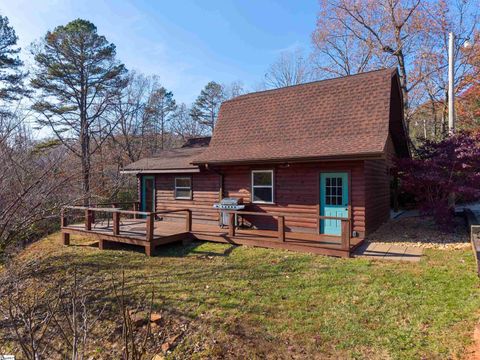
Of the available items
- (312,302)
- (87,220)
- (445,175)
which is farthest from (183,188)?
(445,175)

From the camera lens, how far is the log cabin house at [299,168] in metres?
8.62

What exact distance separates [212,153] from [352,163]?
16.3 feet

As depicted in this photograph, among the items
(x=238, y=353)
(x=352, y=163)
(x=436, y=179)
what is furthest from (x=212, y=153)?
(x=238, y=353)

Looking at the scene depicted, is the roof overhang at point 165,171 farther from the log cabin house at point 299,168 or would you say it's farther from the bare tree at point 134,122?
the bare tree at point 134,122

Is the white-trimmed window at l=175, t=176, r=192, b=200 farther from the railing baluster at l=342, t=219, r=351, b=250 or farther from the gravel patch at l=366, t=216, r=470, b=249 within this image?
the gravel patch at l=366, t=216, r=470, b=249

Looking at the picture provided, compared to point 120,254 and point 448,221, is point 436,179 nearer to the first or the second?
point 448,221

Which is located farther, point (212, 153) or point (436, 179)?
point (212, 153)

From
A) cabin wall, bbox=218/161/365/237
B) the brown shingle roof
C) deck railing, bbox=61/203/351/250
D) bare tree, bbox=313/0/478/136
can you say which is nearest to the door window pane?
cabin wall, bbox=218/161/365/237

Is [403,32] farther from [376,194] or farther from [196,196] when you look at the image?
[196,196]

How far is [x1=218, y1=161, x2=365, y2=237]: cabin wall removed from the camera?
868 centimetres

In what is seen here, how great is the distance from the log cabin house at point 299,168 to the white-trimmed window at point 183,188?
0.04m

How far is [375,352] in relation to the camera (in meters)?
3.80

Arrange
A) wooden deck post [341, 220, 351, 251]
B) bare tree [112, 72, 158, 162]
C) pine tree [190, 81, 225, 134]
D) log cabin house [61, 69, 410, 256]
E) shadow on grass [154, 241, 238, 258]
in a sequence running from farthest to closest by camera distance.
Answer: pine tree [190, 81, 225, 134], bare tree [112, 72, 158, 162], log cabin house [61, 69, 410, 256], shadow on grass [154, 241, 238, 258], wooden deck post [341, 220, 351, 251]

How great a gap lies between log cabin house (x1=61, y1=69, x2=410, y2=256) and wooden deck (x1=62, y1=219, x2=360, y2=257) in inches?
1.2
